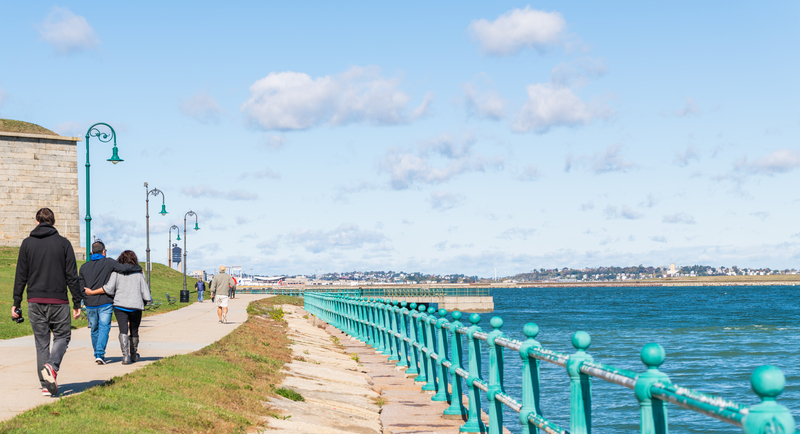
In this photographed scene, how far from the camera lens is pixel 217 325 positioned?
22312 millimetres

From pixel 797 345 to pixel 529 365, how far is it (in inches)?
1403

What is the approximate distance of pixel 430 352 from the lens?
1081 centimetres

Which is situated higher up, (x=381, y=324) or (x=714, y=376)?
(x=381, y=324)

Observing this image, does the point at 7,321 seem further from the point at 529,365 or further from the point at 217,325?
the point at 529,365

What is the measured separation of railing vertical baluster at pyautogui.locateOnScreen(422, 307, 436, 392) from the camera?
423 inches

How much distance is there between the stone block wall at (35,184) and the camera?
51.0m

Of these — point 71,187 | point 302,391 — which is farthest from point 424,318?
point 71,187

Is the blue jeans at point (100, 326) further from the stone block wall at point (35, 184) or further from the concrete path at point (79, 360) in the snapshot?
the stone block wall at point (35, 184)

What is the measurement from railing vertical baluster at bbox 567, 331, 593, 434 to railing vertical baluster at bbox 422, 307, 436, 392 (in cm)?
599

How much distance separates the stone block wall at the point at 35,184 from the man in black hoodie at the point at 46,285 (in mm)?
45288

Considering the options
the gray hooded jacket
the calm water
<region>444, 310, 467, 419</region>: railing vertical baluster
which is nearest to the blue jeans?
the gray hooded jacket

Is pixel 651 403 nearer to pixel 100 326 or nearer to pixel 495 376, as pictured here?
pixel 495 376

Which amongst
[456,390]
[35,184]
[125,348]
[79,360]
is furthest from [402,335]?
[35,184]

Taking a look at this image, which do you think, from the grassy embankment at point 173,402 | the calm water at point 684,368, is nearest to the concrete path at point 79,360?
the grassy embankment at point 173,402
